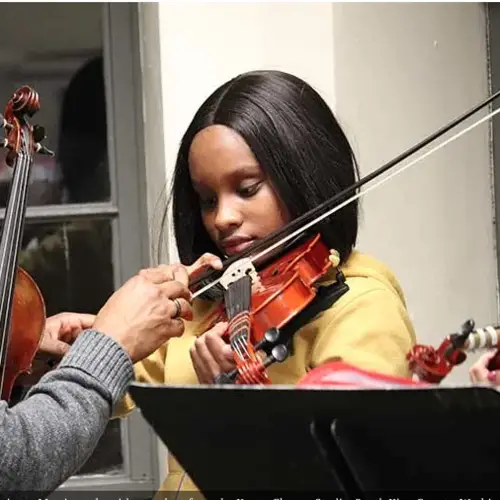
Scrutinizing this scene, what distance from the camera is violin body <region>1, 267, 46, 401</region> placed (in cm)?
98

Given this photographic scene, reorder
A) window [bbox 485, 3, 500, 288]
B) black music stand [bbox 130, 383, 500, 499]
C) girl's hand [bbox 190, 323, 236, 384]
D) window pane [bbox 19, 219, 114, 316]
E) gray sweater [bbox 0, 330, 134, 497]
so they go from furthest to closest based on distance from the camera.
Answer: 1. window pane [bbox 19, 219, 114, 316]
2. window [bbox 485, 3, 500, 288]
3. girl's hand [bbox 190, 323, 236, 384]
4. gray sweater [bbox 0, 330, 134, 497]
5. black music stand [bbox 130, 383, 500, 499]

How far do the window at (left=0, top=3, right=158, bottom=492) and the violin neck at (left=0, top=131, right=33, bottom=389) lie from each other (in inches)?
23.2

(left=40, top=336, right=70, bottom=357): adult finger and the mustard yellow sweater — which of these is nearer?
the mustard yellow sweater

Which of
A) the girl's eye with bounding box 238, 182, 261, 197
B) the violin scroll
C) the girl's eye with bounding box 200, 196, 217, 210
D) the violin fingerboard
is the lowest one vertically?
the violin fingerboard

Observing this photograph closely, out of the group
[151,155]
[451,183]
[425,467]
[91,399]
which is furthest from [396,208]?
[425,467]

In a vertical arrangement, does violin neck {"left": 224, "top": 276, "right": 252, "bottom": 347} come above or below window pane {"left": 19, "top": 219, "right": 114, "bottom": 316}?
above

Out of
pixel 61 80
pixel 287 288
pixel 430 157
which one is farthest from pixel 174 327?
pixel 61 80

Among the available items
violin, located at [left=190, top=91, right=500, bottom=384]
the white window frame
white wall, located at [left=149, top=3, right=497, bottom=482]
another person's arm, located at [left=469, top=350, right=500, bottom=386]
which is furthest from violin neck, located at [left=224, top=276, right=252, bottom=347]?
the white window frame

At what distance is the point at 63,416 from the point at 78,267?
2.87 ft

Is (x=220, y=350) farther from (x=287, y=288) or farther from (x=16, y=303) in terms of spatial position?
(x=16, y=303)

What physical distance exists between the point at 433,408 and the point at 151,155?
110 cm

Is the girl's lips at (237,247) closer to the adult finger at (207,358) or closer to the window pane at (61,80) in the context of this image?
the adult finger at (207,358)

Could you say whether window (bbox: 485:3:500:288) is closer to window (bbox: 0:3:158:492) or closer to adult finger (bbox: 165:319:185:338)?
window (bbox: 0:3:158:492)

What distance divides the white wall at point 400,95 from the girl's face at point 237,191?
472mm
